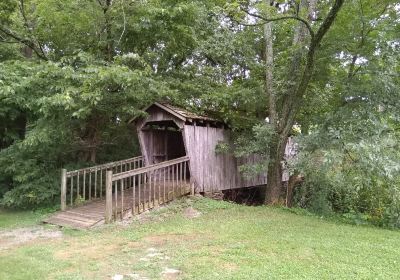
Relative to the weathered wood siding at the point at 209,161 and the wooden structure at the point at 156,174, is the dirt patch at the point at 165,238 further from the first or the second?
the weathered wood siding at the point at 209,161

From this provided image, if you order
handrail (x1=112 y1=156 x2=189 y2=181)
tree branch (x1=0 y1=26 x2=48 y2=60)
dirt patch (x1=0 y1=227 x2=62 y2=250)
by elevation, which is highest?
tree branch (x1=0 y1=26 x2=48 y2=60)

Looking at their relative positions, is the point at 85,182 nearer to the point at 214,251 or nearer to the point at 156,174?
the point at 156,174

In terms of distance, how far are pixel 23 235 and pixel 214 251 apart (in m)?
4.10

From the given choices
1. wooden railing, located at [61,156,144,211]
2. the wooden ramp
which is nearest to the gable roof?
the wooden ramp

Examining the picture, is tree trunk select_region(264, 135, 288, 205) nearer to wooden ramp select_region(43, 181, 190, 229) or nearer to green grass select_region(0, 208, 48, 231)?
wooden ramp select_region(43, 181, 190, 229)

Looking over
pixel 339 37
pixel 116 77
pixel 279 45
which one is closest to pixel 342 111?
pixel 339 37

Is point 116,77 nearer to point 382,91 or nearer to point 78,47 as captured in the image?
point 78,47

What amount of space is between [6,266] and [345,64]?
9.20 metres

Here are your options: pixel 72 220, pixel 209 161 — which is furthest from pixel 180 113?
pixel 72 220

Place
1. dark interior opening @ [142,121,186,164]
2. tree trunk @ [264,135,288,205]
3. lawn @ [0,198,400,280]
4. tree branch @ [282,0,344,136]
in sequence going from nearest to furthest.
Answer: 1. lawn @ [0,198,400,280]
2. tree branch @ [282,0,344,136]
3. tree trunk @ [264,135,288,205]
4. dark interior opening @ [142,121,186,164]

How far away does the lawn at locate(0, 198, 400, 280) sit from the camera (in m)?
4.86

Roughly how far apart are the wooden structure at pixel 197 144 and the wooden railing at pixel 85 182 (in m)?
0.84

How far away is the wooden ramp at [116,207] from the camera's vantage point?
25.8 ft

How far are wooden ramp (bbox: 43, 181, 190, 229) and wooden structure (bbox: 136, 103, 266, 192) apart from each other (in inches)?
27.5
